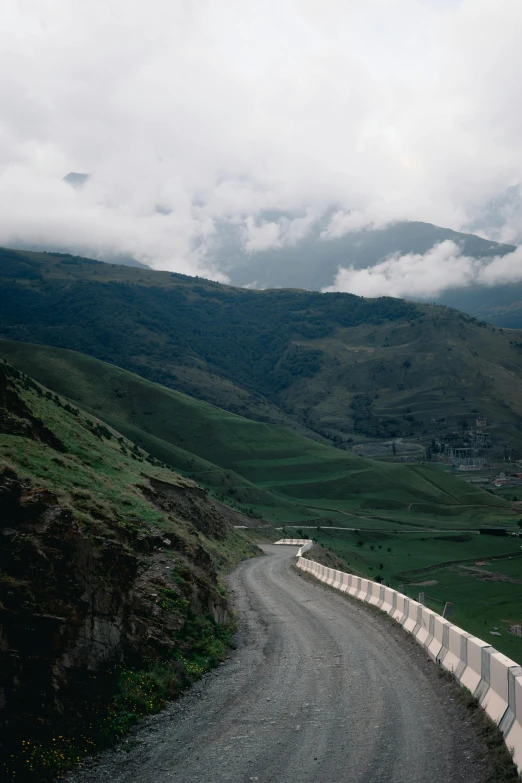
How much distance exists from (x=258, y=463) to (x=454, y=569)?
262 ft

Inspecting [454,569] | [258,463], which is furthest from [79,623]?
[258,463]

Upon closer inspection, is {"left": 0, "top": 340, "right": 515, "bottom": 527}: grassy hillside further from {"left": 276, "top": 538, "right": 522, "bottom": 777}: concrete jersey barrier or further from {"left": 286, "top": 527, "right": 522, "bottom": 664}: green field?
{"left": 276, "top": 538, "right": 522, "bottom": 777}: concrete jersey barrier

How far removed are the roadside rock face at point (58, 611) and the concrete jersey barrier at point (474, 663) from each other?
19.6 ft

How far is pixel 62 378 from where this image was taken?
538 ft

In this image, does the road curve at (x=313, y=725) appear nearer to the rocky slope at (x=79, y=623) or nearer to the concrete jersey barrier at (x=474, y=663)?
the concrete jersey barrier at (x=474, y=663)

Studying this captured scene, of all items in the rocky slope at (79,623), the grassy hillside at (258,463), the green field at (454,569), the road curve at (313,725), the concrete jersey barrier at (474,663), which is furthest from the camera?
the grassy hillside at (258,463)

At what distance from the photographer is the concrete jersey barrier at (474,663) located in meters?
9.62

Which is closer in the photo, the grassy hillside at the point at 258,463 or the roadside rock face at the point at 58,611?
the roadside rock face at the point at 58,611

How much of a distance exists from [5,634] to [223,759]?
3775 mm

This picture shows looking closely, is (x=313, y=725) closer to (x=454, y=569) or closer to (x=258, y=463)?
(x=454, y=569)

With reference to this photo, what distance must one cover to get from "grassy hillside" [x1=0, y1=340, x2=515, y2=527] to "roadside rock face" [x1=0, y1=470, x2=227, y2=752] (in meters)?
95.3

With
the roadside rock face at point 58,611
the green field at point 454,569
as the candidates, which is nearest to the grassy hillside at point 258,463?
the green field at point 454,569

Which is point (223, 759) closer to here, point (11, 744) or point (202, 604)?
point (11, 744)

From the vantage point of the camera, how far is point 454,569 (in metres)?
77.8
